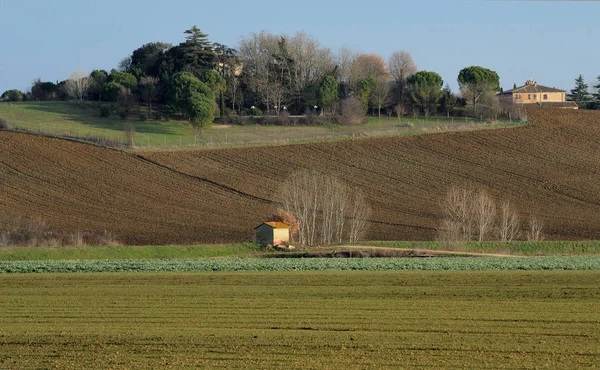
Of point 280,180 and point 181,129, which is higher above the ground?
point 181,129

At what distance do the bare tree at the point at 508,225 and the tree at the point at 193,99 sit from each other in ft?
127

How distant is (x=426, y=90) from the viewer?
113 metres

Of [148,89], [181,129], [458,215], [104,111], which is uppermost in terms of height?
[148,89]

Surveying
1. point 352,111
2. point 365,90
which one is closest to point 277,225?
point 352,111

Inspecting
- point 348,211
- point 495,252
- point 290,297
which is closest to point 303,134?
point 348,211

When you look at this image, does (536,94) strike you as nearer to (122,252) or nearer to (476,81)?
(476,81)

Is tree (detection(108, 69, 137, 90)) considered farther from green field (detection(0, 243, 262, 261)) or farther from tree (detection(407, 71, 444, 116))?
green field (detection(0, 243, 262, 261))

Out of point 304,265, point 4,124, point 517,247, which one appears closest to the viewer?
point 304,265

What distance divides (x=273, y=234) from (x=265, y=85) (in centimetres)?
6036

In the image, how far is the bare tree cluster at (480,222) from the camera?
6050cm

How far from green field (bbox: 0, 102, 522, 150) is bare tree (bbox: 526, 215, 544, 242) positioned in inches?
1134

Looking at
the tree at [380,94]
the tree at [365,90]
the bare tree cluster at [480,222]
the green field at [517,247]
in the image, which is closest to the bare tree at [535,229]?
the bare tree cluster at [480,222]

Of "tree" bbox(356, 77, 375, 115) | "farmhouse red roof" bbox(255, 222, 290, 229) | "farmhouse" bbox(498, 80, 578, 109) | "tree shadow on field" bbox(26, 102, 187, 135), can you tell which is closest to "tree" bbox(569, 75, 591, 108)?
"farmhouse" bbox(498, 80, 578, 109)

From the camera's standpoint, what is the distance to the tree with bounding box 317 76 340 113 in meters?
110
